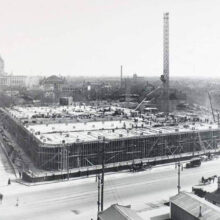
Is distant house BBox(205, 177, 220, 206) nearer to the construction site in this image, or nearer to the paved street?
the paved street

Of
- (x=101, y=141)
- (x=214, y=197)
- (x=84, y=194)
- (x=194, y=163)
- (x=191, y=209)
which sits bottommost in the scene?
(x=84, y=194)

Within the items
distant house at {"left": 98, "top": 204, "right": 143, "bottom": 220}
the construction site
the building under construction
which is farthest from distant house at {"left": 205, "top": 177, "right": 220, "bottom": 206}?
the construction site

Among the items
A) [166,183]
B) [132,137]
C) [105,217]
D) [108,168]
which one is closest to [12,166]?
[108,168]

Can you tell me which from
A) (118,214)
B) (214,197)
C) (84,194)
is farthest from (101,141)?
(118,214)

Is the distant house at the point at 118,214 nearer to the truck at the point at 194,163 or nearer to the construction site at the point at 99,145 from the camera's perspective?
the construction site at the point at 99,145

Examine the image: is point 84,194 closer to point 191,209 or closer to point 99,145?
point 99,145
